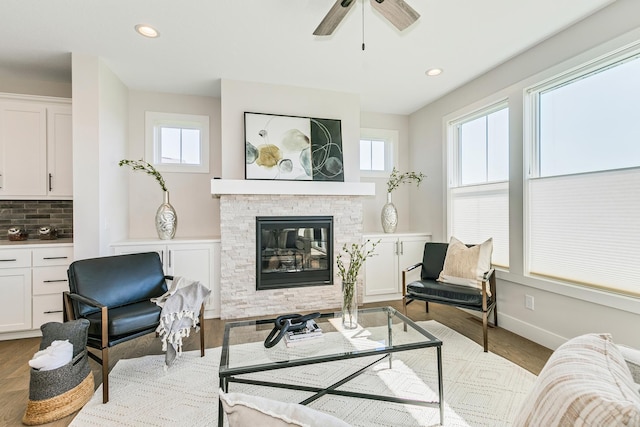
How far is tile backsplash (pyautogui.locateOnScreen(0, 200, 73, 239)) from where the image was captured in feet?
11.2

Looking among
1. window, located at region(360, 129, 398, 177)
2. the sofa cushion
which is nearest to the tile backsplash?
window, located at region(360, 129, 398, 177)

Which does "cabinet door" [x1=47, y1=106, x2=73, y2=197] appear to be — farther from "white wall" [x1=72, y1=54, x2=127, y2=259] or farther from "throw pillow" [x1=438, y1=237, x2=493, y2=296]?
"throw pillow" [x1=438, y1=237, x2=493, y2=296]

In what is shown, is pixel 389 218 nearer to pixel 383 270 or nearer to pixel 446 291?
pixel 383 270

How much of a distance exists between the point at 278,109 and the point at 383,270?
2.47 meters

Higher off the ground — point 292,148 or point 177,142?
point 177,142

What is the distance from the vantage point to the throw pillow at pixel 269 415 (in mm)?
525

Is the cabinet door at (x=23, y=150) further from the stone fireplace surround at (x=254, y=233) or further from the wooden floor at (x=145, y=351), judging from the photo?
the stone fireplace surround at (x=254, y=233)

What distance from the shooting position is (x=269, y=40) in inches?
108

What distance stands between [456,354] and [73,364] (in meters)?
2.79

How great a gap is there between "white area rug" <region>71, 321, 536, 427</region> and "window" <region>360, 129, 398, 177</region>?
9.20 ft

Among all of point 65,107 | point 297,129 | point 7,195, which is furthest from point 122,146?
point 297,129

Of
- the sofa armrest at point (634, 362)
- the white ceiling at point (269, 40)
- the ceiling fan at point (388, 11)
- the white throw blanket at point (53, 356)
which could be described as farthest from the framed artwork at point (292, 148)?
the sofa armrest at point (634, 362)

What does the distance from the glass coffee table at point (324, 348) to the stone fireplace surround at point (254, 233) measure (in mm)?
1418

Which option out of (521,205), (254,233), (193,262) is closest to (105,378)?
(193,262)
